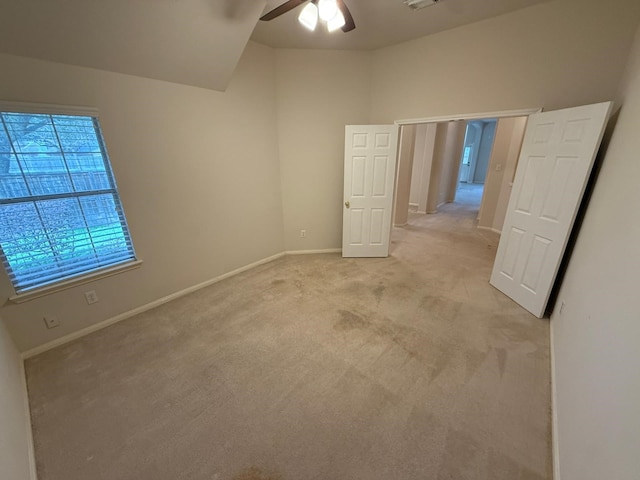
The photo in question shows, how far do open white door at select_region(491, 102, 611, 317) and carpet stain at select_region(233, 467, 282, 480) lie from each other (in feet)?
9.14

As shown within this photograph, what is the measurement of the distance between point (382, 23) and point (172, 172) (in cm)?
281

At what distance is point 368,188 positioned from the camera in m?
3.70

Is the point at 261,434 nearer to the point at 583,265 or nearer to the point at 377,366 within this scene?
the point at 377,366

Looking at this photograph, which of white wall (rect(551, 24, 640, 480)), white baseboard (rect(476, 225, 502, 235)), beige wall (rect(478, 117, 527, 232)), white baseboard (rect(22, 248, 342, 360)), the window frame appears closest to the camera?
white wall (rect(551, 24, 640, 480))

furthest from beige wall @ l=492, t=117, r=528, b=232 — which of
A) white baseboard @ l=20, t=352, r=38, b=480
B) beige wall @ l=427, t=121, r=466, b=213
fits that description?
white baseboard @ l=20, t=352, r=38, b=480

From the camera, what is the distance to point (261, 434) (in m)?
1.50

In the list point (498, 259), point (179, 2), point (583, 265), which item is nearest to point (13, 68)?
point (179, 2)

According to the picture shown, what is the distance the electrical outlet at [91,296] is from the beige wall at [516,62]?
411 cm

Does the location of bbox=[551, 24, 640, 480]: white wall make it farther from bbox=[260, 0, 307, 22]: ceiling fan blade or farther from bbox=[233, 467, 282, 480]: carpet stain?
bbox=[260, 0, 307, 22]: ceiling fan blade

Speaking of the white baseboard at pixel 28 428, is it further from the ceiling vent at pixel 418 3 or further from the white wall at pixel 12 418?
the ceiling vent at pixel 418 3

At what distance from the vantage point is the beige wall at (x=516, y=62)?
2.14 metres

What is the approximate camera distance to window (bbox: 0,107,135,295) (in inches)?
72.9

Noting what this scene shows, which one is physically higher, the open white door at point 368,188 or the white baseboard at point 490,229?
the open white door at point 368,188

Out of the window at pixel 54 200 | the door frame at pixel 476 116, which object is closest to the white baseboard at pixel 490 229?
the door frame at pixel 476 116
